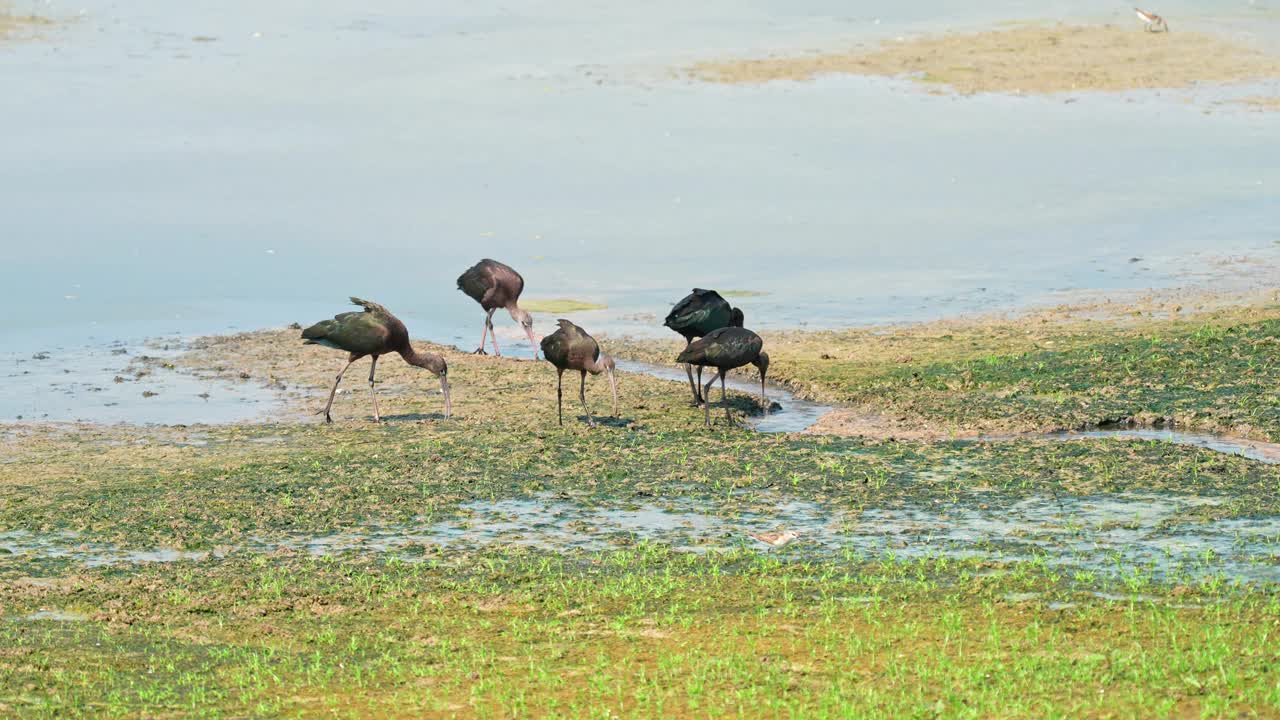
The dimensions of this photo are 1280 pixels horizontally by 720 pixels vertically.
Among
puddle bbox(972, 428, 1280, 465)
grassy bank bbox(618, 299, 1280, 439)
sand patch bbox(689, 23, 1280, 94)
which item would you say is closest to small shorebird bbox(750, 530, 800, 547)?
puddle bbox(972, 428, 1280, 465)

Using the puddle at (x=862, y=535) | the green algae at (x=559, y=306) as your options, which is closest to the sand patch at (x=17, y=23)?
the green algae at (x=559, y=306)

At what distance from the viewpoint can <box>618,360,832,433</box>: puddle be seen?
16109 mm

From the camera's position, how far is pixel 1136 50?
39719 millimetres

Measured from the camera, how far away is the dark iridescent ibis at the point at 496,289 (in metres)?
19.7

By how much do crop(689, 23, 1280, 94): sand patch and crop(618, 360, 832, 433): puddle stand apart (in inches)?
772

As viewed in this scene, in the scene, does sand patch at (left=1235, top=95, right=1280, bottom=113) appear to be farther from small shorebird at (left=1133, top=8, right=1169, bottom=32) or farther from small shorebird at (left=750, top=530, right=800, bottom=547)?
small shorebird at (left=750, top=530, right=800, bottom=547)

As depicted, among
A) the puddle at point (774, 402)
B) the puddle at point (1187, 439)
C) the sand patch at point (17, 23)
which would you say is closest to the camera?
the puddle at point (1187, 439)

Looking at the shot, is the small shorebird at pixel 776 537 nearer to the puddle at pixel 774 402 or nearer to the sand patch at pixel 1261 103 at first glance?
the puddle at pixel 774 402

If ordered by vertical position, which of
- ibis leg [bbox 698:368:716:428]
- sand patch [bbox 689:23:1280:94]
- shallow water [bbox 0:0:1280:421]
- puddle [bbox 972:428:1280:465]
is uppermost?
sand patch [bbox 689:23:1280:94]

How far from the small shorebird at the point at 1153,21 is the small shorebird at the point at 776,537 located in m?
33.1

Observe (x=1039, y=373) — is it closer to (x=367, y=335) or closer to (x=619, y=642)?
(x=367, y=335)

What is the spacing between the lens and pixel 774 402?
1680 centimetres

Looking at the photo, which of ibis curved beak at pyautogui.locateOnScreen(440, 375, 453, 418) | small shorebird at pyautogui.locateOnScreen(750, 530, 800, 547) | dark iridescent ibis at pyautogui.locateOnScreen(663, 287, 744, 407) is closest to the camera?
small shorebird at pyautogui.locateOnScreen(750, 530, 800, 547)

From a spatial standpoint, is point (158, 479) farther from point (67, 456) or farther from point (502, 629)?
point (502, 629)
